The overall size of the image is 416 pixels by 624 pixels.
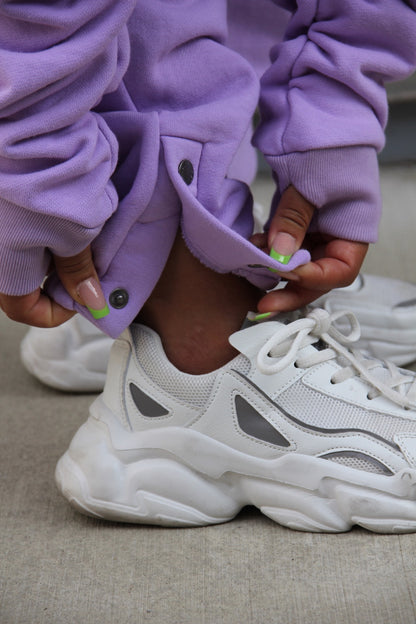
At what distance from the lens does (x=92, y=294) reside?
627mm

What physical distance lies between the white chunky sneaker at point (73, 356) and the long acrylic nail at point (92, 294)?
0.90ft

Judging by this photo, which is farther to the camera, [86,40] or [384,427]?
[384,427]

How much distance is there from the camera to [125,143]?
640 millimetres

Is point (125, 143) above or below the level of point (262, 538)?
above

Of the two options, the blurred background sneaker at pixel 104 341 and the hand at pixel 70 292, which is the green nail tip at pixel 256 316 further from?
the blurred background sneaker at pixel 104 341

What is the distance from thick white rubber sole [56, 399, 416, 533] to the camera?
2.04ft

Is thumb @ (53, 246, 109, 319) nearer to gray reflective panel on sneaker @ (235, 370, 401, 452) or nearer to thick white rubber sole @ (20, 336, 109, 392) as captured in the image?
gray reflective panel on sneaker @ (235, 370, 401, 452)

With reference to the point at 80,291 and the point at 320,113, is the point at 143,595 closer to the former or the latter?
the point at 80,291

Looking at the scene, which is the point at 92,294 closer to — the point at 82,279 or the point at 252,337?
the point at 82,279

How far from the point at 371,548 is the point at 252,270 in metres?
0.24

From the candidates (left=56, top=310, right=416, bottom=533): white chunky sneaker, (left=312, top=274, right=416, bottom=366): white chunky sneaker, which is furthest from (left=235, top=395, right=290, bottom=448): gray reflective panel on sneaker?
(left=312, top=274, right=416, bottom=366): white chunky sneaker

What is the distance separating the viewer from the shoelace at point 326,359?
24.7 inches

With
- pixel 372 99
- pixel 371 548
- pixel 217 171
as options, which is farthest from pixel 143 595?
pixel 372 99

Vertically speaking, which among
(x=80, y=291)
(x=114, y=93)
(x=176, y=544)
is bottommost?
(x=176, y=544)
